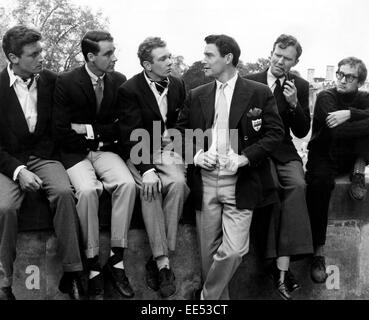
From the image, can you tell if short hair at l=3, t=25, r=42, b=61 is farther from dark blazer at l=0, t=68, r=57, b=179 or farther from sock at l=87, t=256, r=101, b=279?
sock at l=87, t=256, r=101, b=279

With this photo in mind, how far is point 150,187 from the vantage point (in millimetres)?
4707

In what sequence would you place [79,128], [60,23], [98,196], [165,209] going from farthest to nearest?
[60,23] → [79,128] → [165,209] → [98,196]

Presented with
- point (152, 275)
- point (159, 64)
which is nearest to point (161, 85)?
point (159, 64)

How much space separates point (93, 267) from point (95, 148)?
1.03 meters

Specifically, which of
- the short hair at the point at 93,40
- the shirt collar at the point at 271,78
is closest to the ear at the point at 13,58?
the short hair at the point at 93,40

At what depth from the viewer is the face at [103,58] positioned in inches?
202

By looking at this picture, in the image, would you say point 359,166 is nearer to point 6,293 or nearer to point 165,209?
point 165,209

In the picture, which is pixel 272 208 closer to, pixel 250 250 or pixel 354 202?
pixel 250 250

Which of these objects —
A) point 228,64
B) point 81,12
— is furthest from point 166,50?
point 81,12

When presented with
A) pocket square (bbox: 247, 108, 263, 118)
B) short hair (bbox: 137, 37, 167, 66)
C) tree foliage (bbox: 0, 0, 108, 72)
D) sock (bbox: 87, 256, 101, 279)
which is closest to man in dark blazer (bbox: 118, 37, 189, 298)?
short hair (bbox: 137, 37, 167, 66)

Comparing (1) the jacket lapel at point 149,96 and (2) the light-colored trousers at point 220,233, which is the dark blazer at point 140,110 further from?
(2) the light-colored trousers at point 220,233

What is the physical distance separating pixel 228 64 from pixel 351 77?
1126mm

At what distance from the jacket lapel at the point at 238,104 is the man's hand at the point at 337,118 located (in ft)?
2.53

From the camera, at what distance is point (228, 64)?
197 inches
